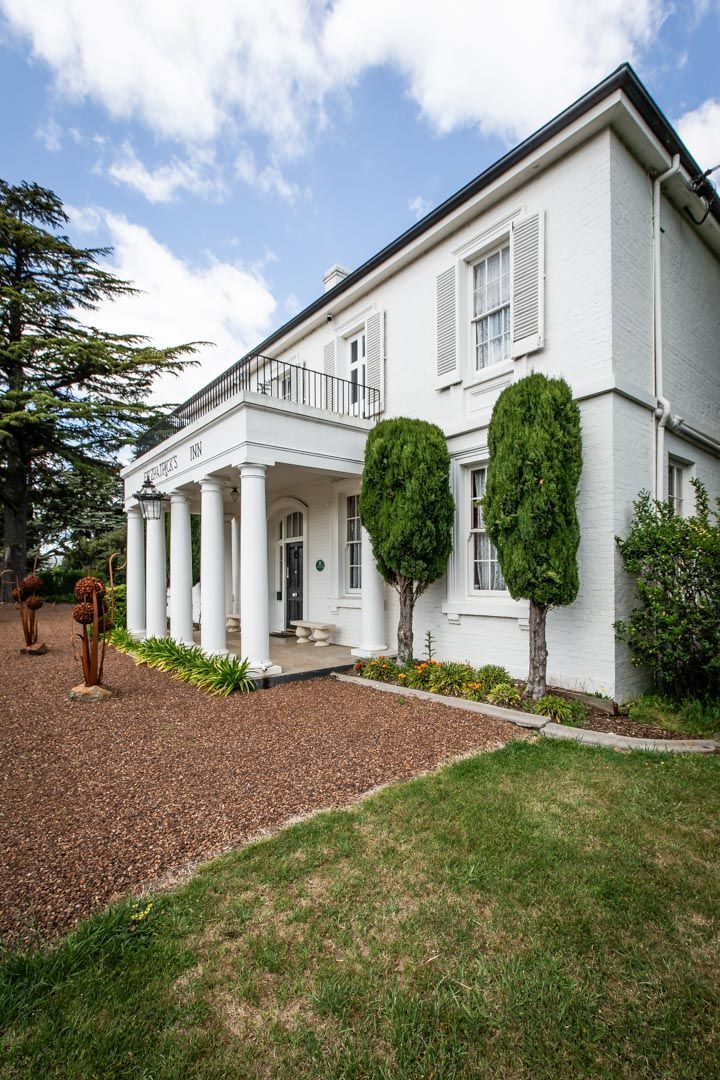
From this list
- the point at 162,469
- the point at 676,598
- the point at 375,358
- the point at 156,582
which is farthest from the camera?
the point at 156,582

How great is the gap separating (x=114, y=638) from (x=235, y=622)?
3105mm

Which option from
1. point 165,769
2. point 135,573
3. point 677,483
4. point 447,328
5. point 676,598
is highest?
point 447,328

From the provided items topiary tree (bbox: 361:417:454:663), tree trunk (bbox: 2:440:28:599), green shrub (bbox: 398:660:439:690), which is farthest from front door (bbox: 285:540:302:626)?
tree trunk (bbox: 2:440:28:599)

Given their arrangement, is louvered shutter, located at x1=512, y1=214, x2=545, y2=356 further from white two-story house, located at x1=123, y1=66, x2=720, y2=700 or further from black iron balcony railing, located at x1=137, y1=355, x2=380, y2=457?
black iron balcony railing, located at x1=137, y1=355, x2=380, y2=457

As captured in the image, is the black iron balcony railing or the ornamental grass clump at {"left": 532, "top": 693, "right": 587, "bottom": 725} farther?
the black iron balcony railing

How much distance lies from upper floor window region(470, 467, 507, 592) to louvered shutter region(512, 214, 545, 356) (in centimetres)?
197

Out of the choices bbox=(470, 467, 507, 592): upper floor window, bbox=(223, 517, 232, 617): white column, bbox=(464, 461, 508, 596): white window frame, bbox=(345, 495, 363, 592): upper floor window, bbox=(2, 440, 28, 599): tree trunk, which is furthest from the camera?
bbox=(2, 440, 28, 599): tree trunk

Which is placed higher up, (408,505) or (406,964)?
(408,505)

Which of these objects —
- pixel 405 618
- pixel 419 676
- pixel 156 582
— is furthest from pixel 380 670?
pixel 156 582

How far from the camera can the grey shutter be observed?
26.1 feet

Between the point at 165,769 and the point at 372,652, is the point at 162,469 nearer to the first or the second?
the point at 372,652

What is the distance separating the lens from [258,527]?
7.42 metres

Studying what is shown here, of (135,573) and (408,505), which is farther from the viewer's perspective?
(135,573)

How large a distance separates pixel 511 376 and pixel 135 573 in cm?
985
